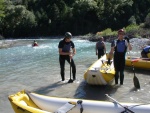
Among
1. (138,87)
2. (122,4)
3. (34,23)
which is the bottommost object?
(138,87)

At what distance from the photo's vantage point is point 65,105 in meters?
5.30

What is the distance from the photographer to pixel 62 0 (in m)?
50.8

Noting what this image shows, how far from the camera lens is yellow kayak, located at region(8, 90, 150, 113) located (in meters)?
5.07

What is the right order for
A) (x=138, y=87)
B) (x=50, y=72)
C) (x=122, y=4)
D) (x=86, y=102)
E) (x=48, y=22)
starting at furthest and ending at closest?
(x=48, y=22)
(x=122, y=4)
(x=50, y=72)
(x=138, y=87)
(x=86, y=102)

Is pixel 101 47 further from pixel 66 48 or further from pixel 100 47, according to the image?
pixel 66 48

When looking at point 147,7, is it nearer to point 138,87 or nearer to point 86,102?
point 138,87

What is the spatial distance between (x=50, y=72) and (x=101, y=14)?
34.6m

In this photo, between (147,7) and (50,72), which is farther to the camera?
(147,7)

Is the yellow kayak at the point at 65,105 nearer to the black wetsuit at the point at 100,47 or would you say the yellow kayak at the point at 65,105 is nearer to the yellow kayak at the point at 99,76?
the yellow kayak at the point at 99,76

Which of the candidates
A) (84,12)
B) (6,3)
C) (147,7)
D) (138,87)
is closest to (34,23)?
(6,3)

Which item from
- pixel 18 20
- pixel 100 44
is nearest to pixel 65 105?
pixel 100 44

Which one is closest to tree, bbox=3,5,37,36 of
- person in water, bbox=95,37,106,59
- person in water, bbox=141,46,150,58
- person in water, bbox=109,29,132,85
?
person in water, bbox=95,37,106,59

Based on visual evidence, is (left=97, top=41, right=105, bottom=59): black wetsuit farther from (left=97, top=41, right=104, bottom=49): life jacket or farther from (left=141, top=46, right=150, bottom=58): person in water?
(left=141, top=46, right=150, bottom=58): person in water

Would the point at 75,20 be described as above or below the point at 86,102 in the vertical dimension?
above
